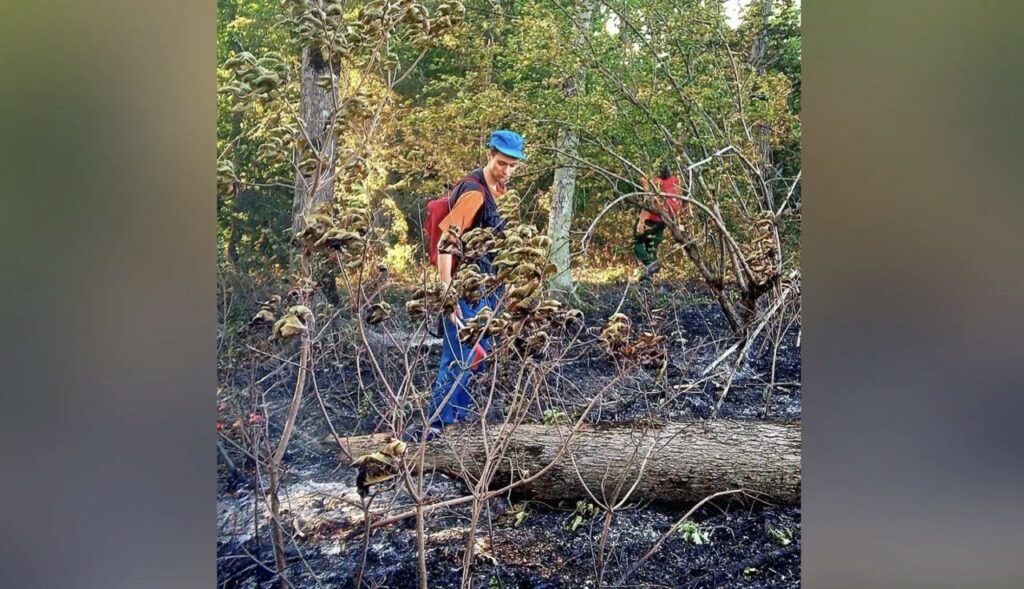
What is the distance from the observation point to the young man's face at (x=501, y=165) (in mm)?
3148

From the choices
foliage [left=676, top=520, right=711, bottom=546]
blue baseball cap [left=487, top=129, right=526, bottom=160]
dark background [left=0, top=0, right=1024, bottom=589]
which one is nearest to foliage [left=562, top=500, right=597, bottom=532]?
foliage [left=676, top=520, right=711, bottom=546]

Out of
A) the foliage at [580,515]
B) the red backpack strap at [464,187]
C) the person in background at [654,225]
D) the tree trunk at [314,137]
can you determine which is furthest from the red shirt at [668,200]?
the tree trunk at [314,137]

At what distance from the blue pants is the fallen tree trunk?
0.07m

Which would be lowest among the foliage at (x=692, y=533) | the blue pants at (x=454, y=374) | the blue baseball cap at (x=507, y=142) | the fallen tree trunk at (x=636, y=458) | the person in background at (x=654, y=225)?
the foliage at (x=692, y=533)

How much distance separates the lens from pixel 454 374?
315cm

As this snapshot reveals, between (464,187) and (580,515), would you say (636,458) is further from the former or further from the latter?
(464,187)

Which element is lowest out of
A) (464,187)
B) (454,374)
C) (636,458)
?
(636,458)

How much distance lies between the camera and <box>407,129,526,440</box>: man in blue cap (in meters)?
3.13
